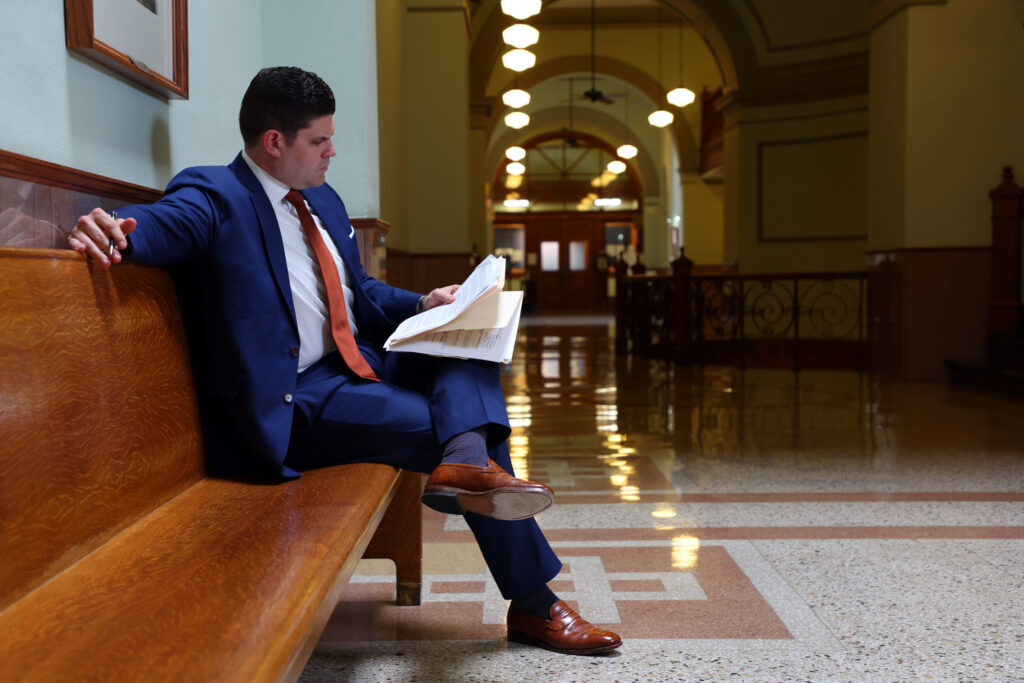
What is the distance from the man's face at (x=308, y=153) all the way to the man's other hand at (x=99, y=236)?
53 cm

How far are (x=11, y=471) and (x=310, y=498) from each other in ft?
1.96

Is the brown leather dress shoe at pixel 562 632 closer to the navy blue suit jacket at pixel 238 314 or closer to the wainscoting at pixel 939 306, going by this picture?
the navy blue suit jacket at pixel 238 314

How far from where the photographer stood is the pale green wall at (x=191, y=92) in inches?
67.6

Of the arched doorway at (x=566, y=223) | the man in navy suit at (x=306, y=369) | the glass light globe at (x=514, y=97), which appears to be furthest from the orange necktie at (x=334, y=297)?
the arched doorway at (x=566, y=223)

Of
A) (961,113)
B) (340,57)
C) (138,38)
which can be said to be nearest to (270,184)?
(138,38)

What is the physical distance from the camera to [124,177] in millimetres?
2135

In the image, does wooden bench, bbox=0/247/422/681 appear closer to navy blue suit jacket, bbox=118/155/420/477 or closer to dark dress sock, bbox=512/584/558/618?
navy blue suit jacket, bbox=118/155/420/477

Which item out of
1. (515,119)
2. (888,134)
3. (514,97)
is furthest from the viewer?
(515,119)

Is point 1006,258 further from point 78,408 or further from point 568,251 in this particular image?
point 568,251

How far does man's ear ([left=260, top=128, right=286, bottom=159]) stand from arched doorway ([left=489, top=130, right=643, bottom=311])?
82.6 feet

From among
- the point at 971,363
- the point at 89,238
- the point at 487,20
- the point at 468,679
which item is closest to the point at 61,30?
the point at 89,238

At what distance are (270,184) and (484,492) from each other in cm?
88

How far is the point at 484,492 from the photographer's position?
1780 millimetres

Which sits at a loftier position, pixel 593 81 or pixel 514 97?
pixel 593 81
